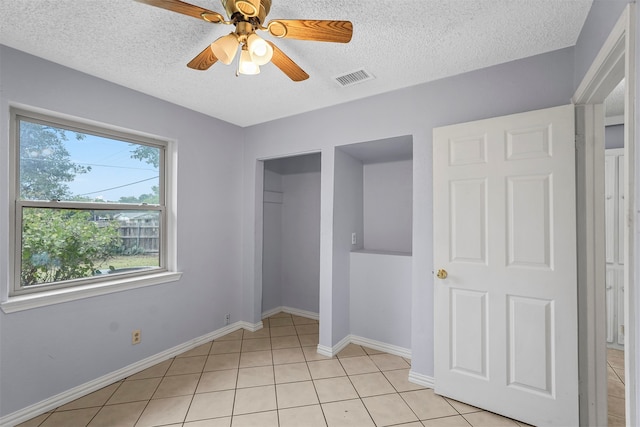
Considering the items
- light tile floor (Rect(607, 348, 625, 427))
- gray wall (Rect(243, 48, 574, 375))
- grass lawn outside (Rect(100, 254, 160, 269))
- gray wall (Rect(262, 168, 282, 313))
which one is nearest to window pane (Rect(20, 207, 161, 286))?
grass lawn outside (Rect(100, 254, 160, 269))

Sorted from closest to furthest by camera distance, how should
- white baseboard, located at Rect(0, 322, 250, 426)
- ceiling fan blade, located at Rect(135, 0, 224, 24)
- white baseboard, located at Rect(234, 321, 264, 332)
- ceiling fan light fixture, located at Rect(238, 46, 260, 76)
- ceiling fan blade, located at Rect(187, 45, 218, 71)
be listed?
ceiling fan blade, located at Rect(135, 0, 224, 24)
ceiling fan light fixture, located at Rect(238, 46, 260, 76)
ceiling fan blade, located at Rect(187, 45, 218, 71)
white baseboard, located at Rect(0, 322, 250, 426)
white baseboard, located at Rect(234, 321, 264, 332)

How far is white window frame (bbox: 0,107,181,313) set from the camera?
6.37ft

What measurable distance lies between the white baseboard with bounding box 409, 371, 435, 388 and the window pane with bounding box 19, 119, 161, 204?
281 cm

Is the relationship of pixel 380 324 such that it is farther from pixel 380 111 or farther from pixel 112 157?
pixel 112 157

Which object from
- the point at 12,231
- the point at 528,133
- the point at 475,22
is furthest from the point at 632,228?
the point at 12,231

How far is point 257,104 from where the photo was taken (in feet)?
9.21

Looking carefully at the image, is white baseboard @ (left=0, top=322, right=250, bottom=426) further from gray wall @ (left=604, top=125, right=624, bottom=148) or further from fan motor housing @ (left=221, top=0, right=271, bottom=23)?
gray wall @ (left=604, top=125, right=624, bottom=148)

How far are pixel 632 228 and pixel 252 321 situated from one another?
3288 millimetres

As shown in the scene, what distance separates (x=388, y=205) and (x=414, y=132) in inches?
43.6

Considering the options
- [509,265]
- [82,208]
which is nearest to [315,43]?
[509,265]

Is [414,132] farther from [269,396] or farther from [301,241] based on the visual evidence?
[269,396]

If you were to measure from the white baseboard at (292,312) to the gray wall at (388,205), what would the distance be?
1.23 meters

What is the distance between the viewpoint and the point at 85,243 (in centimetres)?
232

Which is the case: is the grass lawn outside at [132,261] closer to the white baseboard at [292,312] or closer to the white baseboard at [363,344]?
the white baseboard at [292,312]
